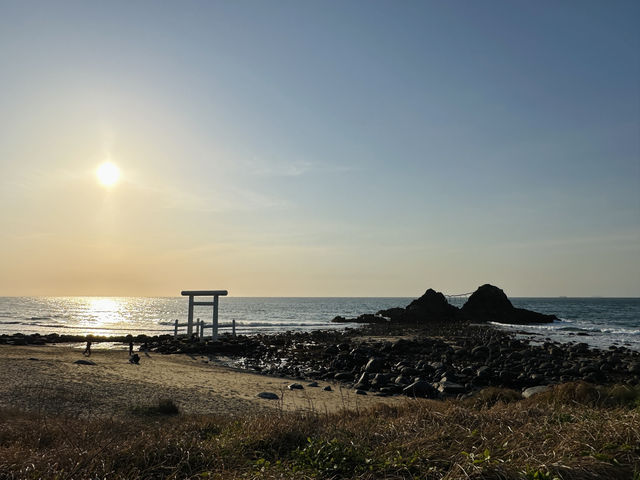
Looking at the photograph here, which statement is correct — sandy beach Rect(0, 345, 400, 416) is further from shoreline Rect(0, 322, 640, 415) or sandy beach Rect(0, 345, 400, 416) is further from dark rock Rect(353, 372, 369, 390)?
dark rock Rect(353, 372, 369, 390)

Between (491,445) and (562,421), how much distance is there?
1746 millimetres

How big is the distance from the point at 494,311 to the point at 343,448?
6484 cm

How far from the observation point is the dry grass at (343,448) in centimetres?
425

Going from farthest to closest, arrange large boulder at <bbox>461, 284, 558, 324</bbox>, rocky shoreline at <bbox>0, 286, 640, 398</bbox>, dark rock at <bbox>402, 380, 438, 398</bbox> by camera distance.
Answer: large boulder at <bbox>461, 284, 558, 324</bbox> < rocky shoreline at <bbox>0, 286, 640, 398</bbox> < dark rock at <bbox>402, 380, 438, 398</bbox>

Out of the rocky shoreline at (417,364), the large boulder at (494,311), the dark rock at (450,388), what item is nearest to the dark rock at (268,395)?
the rocky shoreline at (417,364)

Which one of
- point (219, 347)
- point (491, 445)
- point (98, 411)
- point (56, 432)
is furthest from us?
point (219, 347)

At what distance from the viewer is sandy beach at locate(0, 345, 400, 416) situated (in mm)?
10124

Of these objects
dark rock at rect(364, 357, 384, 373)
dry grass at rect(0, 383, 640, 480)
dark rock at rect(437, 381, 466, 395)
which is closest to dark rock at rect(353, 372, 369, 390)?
dark rock at rect(364, 357, 384, 373)

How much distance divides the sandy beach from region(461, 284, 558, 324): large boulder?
51422mm

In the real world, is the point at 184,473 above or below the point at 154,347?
→ above

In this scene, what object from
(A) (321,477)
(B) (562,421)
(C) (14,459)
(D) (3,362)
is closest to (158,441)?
(C) (14,459)

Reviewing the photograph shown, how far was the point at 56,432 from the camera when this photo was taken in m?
5.52

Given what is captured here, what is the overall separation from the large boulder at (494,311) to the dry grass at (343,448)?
60100mm

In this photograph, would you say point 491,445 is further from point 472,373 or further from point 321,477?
point 472,373
